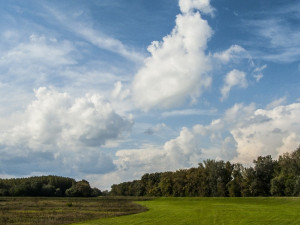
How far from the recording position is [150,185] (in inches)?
6964

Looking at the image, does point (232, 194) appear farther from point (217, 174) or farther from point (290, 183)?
point (290, 183)

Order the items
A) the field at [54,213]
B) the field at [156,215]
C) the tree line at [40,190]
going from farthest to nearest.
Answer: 1. the tree line at [40,190]
2. the field at [54,213]
3. the field at [156,215]

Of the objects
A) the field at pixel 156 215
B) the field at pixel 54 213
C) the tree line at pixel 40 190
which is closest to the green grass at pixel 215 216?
the field at pixel 156 215

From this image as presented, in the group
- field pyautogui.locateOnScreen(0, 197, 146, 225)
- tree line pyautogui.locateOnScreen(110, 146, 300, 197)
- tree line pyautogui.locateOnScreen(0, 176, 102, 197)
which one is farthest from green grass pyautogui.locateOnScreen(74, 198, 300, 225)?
tree line pyautogui.locateOnScreen(0, 176, 102, 197)

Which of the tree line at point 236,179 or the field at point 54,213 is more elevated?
the tree line at point 236,179

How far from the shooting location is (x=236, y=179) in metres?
126

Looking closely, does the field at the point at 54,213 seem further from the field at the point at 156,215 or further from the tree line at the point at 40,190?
the tree line at the point at 40,190

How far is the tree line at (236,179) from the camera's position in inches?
4254

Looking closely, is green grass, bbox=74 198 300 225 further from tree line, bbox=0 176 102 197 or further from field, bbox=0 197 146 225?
tree line, bbox=0 176 102 197

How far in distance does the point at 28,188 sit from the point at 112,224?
105 metres

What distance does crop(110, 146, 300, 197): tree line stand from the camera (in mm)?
108062

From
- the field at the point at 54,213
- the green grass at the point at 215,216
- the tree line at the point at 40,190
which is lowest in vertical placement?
the green grass at the point at 215,216

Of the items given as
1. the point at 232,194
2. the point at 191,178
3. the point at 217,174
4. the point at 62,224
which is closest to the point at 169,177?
the point at 191,178

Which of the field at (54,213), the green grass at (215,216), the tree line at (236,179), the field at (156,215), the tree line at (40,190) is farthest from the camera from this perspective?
the tree line at (40,190)
